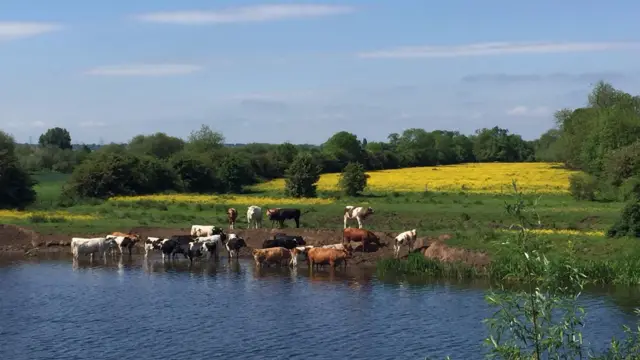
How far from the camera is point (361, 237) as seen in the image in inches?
1647

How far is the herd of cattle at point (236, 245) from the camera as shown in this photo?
39.2m

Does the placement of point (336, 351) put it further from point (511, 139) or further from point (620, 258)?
point (511, 139)

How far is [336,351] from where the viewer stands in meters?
23.7

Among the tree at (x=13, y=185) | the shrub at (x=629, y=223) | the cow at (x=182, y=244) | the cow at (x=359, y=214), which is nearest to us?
A: the shrub at (x=629, y=223)

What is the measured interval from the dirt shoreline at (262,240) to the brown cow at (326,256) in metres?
1.70

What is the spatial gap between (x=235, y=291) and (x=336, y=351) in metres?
10.0

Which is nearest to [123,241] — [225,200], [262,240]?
[262,240]

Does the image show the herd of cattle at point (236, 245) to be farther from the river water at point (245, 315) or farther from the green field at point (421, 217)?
the green field at point (421, 217)

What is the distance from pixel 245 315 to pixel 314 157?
6837 cm

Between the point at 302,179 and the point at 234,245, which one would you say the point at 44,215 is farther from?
Answer: the point at 302,179

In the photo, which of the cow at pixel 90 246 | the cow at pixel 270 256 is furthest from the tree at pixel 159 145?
the cow at pixel 270 256

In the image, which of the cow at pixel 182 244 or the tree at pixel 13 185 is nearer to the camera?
the cow at pixel 182 244

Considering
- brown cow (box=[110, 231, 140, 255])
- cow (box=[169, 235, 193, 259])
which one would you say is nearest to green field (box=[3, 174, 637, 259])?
brown cow (box=[110, 231, 140, 255])

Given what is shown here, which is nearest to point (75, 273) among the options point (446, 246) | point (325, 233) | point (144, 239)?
point (144, 239)
